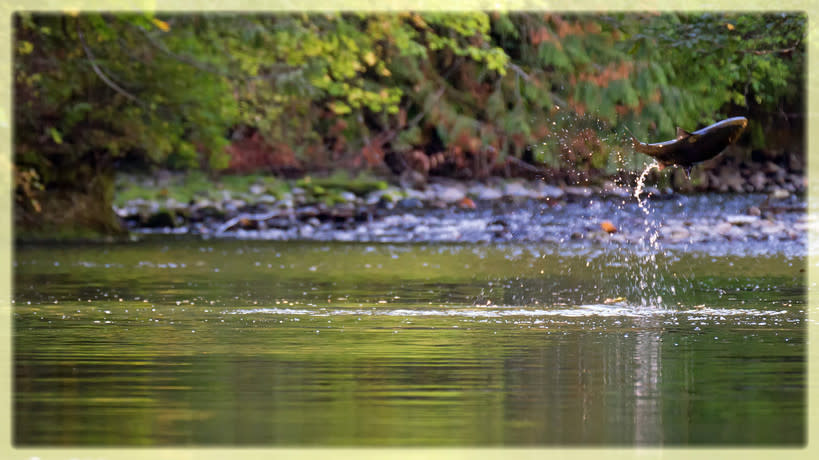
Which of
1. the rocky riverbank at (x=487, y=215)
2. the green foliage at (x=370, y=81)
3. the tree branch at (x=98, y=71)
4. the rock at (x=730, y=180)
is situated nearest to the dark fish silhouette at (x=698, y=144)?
the green foliage at (x=370, y=81)

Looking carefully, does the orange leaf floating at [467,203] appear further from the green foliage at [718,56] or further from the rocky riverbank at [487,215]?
the green foliage at [718,56]

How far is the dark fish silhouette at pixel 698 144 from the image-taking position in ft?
42.6

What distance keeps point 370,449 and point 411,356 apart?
12.2 ft

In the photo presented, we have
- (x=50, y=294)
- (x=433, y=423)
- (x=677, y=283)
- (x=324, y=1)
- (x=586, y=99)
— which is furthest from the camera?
(x=586, y=99)

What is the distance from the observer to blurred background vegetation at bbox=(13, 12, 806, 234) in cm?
2516

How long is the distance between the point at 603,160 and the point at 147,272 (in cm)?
2034

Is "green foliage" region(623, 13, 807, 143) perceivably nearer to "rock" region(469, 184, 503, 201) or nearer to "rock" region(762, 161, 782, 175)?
"rock" region(762, 161, 782, 175)

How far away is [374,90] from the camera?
1463 inches

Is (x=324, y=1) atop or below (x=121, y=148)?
atop

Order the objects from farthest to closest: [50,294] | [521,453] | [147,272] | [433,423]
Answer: [147,272]
[50,294]
[433,423]
[521,453]

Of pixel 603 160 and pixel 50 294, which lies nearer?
pixel 50 294

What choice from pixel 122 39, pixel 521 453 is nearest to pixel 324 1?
pixel 122 39

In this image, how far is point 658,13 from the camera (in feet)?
84.3

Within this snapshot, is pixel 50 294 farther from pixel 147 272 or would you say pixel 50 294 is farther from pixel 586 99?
pixel 586 99
